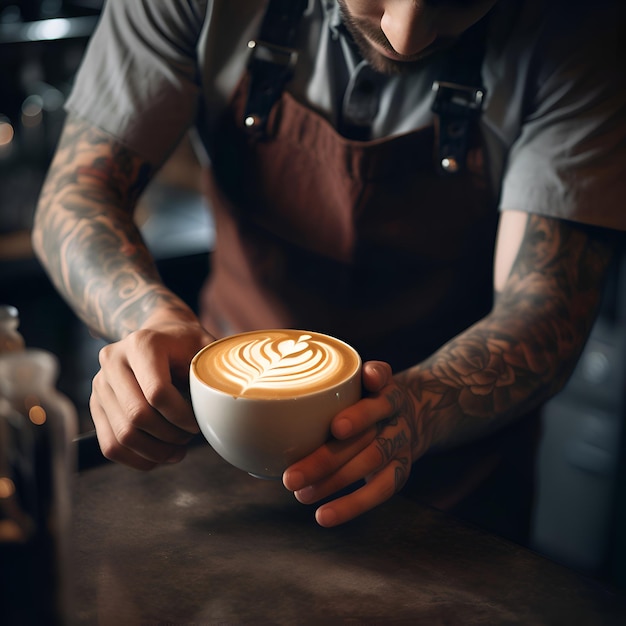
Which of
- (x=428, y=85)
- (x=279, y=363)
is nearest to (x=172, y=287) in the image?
(x=428, y=85)

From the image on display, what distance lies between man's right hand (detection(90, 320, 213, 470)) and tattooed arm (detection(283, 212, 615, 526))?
0.88 feet

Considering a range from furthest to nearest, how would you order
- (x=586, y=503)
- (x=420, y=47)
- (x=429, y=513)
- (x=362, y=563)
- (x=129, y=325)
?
(x=586, y=503)
(x=129, y=325)
(x=420, y=47)
(x=429, y=513)
(x=362, y=563)

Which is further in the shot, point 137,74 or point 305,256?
point 305,256

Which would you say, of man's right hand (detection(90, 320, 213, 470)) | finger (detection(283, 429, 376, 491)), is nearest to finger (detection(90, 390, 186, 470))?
man's right hand (detection(90, 320, 213, 470))

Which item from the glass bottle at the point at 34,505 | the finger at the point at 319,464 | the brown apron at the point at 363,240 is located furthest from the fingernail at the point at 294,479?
the brown apron at the point at 363,240

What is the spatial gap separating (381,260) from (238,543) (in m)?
0.83

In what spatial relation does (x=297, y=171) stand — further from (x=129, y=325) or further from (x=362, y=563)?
(x=362, y=563)

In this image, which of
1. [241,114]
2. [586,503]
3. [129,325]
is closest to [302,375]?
[129,325]

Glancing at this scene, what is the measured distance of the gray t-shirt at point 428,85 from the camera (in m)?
1.49

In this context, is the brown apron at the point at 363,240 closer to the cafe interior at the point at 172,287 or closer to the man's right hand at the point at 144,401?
the man's right hand at the point at 144,401

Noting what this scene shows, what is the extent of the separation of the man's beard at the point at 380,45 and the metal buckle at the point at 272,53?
15 centimetres

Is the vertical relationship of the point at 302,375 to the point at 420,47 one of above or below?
below

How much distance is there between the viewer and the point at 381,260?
5.67ft

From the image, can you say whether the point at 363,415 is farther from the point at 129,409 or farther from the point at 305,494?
the point at 129,409
